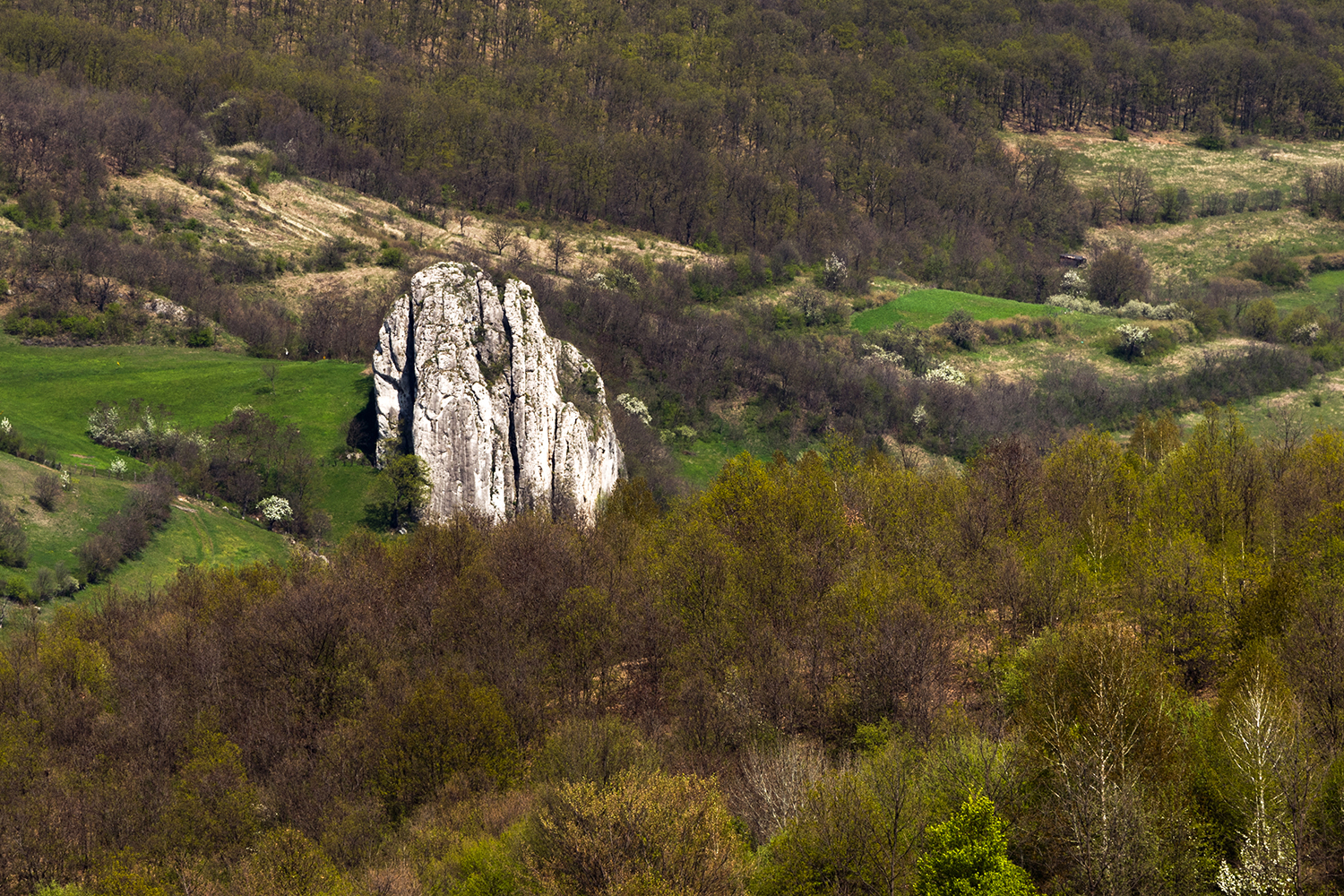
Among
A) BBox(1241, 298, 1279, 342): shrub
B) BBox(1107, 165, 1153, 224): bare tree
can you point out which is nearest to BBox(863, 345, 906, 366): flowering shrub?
BBox(1241, 298, 1279, 342): shrub

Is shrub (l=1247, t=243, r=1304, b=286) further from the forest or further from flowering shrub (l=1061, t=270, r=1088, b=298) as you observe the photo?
the forest

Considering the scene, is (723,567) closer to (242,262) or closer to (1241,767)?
(1241,767)

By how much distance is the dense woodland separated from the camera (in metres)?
29.0

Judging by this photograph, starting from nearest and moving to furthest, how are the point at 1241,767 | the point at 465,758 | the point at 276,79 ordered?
1. the point at 1241,767
2. the point at 465,758
3. the point at 276,79

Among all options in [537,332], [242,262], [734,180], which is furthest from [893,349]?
[242,262]

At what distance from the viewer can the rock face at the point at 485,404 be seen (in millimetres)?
84000

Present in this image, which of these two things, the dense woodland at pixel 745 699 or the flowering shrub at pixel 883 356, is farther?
the flowering shrub at pixel 883 356

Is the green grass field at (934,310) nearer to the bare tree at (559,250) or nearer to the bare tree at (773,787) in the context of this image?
the bare tree at (559,250)

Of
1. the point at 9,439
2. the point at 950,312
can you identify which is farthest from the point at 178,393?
the point at 950,312

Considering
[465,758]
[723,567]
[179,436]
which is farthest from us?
[179,436]

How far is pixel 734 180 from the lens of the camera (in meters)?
174

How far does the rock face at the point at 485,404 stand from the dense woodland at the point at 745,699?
18.5 metres

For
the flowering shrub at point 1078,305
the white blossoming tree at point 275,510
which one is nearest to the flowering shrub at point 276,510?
the white blossoming tree at point 275,510

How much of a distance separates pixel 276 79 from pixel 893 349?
332ft
